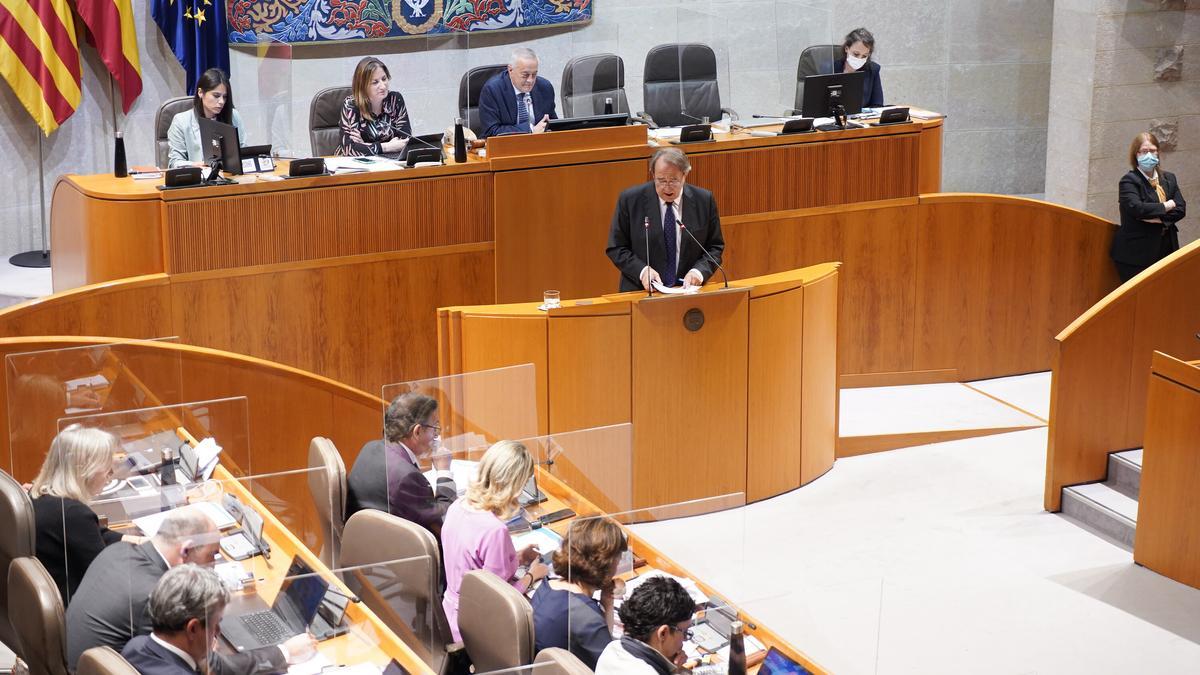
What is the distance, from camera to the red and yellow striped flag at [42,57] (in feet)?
29.6

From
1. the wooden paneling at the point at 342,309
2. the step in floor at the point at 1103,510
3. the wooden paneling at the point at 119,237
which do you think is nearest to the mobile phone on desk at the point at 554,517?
the wooden paneling at the point at 342,309

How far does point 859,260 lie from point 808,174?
571 millimetres

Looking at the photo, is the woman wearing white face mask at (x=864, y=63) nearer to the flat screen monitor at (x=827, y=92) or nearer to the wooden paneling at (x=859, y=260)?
the flat screen monitor at (x=827, y=92)

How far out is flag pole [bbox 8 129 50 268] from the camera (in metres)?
9.30

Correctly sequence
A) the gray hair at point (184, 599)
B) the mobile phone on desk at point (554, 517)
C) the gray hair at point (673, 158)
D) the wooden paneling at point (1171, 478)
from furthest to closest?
the gray hair at point (673, 158) < the wooden paneling at point (1171, 478) < the mobile phone on desk at point (554, 517) < the gray hair at point (184, 599)

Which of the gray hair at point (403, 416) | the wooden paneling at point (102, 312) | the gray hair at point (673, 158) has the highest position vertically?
the gray hair at point (673, 158)

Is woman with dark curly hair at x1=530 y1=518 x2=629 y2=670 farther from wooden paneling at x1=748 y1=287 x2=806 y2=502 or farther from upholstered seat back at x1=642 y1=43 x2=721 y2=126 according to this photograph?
upholstered seat back at x1=642 y1=43 x2=721 y2=126

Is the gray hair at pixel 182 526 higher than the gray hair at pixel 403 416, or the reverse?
the gray hair at pixel 403 416

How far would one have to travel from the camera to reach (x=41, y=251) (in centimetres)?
957

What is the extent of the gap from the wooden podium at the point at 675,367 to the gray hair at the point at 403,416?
1.23 meters

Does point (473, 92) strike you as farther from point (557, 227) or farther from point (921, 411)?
point (921, 411)

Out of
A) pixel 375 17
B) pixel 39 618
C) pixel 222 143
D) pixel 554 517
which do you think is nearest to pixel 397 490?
pixel 554 517

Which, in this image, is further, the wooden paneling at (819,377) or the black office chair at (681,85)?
the black office chair at (681,85)

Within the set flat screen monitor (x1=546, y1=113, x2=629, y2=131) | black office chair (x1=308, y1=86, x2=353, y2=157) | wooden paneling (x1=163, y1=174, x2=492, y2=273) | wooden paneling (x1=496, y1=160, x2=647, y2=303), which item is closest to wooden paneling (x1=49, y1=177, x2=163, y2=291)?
wooden paneling (x1=163, y1=174, x2=492, y2=273)
